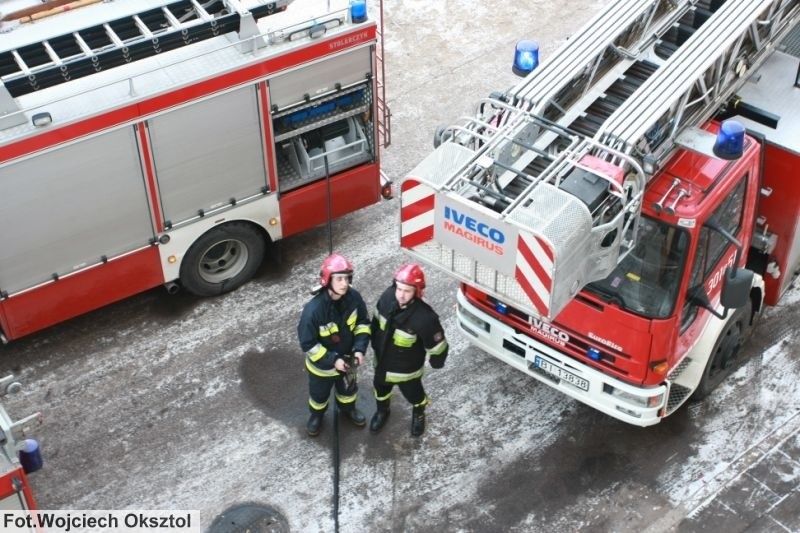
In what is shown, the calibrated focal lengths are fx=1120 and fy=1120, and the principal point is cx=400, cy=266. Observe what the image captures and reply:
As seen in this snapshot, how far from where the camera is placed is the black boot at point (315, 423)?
8.65 meters

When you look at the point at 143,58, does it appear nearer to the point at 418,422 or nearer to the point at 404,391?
the point at 404,391

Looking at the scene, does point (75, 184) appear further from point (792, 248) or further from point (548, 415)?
point (792, 248)

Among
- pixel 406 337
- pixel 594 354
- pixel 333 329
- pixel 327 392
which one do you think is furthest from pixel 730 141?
pixel 327 392

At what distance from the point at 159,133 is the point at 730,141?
14.2 feet

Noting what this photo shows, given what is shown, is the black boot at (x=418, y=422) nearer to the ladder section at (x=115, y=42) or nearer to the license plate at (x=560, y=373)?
the license plate at (x=560, y=373)

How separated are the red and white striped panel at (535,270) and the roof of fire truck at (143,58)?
3356 mm

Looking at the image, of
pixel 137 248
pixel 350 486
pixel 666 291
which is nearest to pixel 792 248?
pixel 666 291

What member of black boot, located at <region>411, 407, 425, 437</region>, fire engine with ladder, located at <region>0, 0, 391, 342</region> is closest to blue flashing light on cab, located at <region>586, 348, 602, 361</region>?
black boot, located at <region>411, 407, 425, 437</region>

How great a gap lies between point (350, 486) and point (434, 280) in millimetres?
2437

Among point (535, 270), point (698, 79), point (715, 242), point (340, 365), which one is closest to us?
point (535, 270)

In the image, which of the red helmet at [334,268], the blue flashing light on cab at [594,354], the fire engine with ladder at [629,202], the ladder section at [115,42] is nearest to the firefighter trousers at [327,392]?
the red helmet at [334,268]

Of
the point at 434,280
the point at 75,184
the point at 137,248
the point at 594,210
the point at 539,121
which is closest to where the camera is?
the point at 594,210

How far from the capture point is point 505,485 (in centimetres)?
833

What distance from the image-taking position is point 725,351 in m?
8.74
